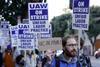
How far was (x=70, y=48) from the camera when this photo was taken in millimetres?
7383

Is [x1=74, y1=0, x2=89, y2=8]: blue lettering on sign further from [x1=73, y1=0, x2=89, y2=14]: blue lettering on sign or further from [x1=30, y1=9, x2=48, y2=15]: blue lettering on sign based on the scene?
[x1=30, y1=9, x2=48, y2=15]: blue lettering on sign

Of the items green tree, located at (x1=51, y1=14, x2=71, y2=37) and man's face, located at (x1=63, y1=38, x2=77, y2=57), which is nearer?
man's face, located at (x1=63, y1=38, x2=77, y2=57)

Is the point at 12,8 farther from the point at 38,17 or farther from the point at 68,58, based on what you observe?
the point at 68,58

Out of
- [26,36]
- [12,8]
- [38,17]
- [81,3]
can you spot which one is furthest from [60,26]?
[81,3]

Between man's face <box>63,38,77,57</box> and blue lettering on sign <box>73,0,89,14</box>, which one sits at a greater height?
blue lettering on sign <box>73,0,89,14</box>

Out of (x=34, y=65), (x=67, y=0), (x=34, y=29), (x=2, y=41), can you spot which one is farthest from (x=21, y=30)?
(x=67, y=0)

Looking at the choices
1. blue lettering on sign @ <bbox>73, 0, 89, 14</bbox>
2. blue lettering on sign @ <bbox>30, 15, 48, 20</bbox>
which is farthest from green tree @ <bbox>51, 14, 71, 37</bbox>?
blue lettering on sign @ <bbox>73, 0, 89, 14</bbox>

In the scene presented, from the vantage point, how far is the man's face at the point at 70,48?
7305 mm

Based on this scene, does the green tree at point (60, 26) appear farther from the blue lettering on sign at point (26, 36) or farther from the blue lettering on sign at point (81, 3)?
the blue lettering on sign at point (81, 3)

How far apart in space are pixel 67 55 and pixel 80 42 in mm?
4572

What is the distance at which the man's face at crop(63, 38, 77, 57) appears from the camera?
730cm

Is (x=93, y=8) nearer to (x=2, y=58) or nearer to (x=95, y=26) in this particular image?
(x=95, y=26)

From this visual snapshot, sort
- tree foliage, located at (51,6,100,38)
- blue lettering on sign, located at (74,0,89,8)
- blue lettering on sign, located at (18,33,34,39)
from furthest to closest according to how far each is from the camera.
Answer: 1. tree foliage, located at (51,6,100,38)
2. blue lettering on sign, located at (18,33,34,39)
3. blue lettering on sign, located at (74,0,89,8)

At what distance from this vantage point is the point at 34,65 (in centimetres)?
2038
